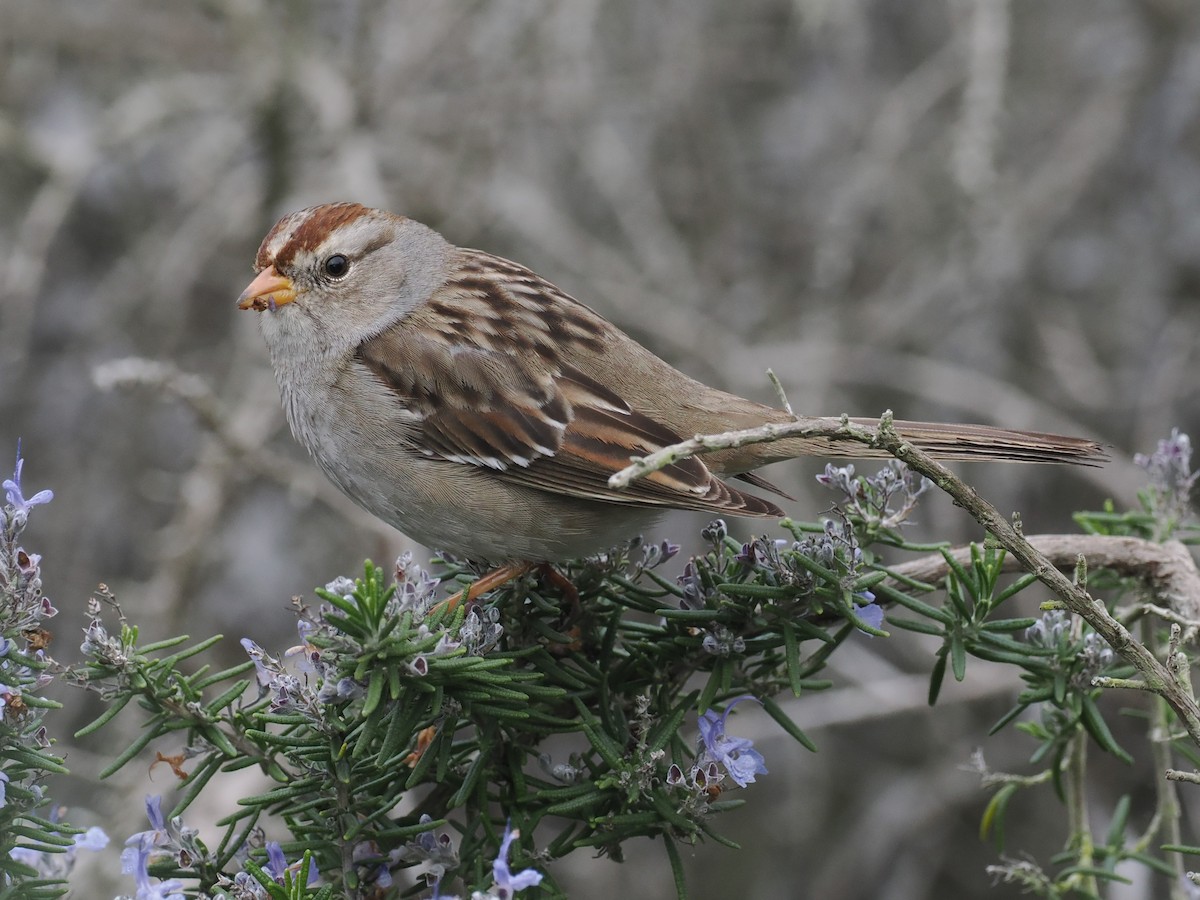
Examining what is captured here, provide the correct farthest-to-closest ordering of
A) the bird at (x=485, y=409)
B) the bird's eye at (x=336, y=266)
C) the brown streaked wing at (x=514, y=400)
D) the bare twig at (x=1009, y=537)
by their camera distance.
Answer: the bird's eye at (x=336, y=266)
the brown streaked wing at (x=514, y=400)
the bird at (x=485, y=409)
the bare twig at (x=1009, y=537)

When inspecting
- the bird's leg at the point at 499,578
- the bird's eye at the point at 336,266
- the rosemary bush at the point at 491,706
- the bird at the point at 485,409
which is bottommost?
the rosemary bush at the point at 491,706

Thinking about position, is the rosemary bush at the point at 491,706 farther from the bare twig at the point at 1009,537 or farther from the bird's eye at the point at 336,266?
the bird's eye at the point at 336,266

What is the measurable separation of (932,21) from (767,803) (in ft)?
11.2

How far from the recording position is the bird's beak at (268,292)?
3.36m

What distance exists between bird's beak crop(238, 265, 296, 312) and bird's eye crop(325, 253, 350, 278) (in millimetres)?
106

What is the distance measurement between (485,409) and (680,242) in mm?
2536

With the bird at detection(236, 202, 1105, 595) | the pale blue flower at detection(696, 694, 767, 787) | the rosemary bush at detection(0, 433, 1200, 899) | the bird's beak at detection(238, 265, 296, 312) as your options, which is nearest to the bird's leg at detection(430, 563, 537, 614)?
the bird at detection(236, 202, 1105, 595)

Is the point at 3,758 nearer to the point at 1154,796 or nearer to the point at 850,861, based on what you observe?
the point at 850,861

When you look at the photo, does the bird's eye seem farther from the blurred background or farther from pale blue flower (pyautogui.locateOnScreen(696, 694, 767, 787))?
pale blue flower (pyautogui.locateOnScreen(696, 694, 767, 787))

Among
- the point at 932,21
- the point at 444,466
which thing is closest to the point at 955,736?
the point at 444,466

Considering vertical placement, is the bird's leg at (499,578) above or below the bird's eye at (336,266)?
below

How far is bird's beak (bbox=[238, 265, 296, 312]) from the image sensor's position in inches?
132

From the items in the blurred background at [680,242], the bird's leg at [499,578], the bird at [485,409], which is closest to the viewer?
the bird's leg at [499,578]

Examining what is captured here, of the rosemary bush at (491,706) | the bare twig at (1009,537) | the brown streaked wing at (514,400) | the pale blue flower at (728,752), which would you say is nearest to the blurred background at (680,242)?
the brown streaked wing at (514,400)
